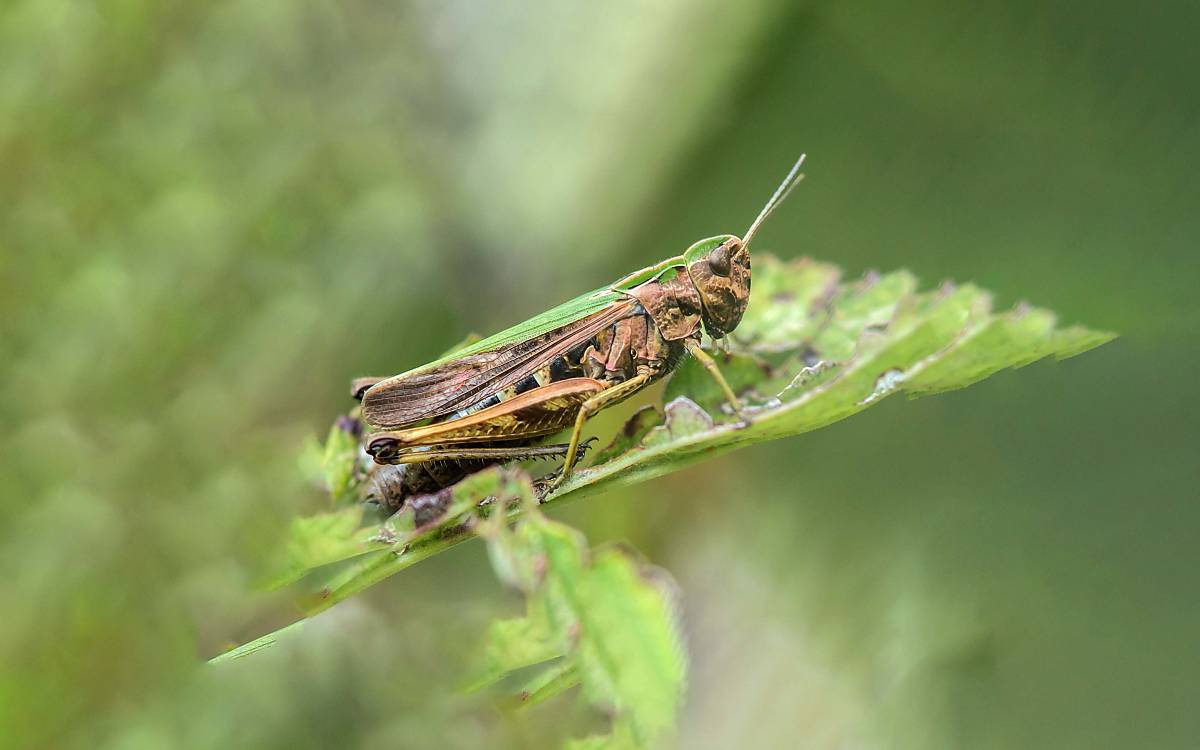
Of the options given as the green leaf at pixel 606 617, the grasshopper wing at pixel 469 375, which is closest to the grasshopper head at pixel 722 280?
the grasshopper wing at pixel 469 375

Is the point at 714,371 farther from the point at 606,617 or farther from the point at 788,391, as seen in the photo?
the point at 606,617

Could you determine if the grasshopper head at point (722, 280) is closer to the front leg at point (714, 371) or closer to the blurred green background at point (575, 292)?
Result: the front leg at point (714, 371)

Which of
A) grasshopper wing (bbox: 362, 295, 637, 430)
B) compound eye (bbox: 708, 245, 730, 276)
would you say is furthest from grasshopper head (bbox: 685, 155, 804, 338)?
grasshopper wing (bbox: 362, 295, 637, 430)

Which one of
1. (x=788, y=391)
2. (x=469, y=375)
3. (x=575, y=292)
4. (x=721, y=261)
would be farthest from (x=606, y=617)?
(x=575, y=292)

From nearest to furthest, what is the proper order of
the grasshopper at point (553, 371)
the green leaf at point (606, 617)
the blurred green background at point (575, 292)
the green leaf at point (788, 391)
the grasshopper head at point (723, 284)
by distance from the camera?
the green leaf at point (606, 617) < the green leaf at point (788, 391) < the blurred green background at point (575, 292) < the grasshopper at point (553, 371) < the grasshopper head at point (723, 284)

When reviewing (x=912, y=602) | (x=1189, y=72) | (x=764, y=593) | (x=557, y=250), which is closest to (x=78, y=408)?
(x=557, y=250)

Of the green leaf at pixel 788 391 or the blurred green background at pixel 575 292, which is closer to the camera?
the green leaf at pixel 788 391
